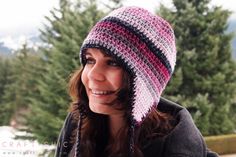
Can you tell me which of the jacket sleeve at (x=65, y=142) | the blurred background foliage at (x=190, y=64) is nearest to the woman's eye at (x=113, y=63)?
the jacket sleeve at (x=65, y=142)

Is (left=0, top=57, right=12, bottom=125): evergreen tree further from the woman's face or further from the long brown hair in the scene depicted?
the woman's face

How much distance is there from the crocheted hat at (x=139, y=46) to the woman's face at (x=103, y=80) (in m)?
0.02

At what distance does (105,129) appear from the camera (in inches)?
34.6

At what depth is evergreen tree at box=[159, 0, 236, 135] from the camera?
6969 mm

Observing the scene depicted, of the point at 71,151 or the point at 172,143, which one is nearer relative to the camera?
the point at 172,143

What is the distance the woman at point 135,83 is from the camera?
731 millimetres

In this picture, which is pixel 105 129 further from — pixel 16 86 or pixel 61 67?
pixel 16 86

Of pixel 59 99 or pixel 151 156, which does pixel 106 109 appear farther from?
pixel 59 99

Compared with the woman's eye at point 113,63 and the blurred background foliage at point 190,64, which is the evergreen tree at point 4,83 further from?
the woman's eye at point 113,63

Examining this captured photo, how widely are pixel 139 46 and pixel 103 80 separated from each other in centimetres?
9

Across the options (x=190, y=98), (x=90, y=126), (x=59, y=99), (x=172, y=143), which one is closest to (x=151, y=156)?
(x=172, y=143)

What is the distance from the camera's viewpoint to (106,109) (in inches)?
30.1

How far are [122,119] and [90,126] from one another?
91 millimetres

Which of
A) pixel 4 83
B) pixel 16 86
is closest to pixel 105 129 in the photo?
pixel 16 86
